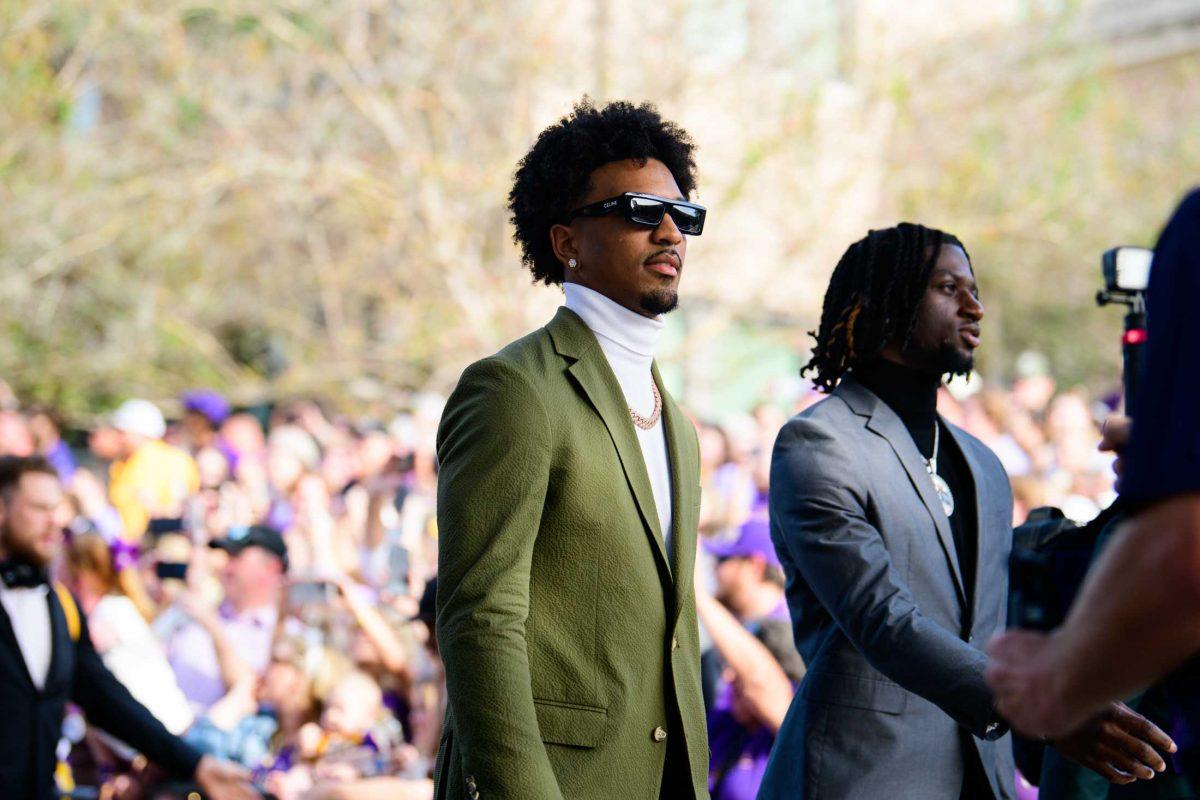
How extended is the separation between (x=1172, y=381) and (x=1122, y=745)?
4.12 feet

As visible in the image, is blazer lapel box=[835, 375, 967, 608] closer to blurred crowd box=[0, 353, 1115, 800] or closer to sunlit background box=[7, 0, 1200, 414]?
blurred crowd box=[0, 353, 1115, 800]

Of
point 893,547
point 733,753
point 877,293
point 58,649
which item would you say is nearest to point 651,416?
point 893,547

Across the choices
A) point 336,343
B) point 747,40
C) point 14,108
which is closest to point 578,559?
point 747,40

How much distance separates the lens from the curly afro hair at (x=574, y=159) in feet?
10.7

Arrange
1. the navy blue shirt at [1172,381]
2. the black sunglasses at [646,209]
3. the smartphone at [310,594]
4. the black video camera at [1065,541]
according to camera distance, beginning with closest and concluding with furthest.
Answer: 1. the navy blue shirt at [1172,381]
2. the black video camera at [1065,541]
3. the black sunglasses at [646,209]
4. the smartphone at [310,594]

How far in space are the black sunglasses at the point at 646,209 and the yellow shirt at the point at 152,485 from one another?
811 centimetres

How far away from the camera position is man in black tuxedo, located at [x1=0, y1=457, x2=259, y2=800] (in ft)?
15.8

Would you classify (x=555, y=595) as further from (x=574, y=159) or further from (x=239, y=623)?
(x=239, y=623)

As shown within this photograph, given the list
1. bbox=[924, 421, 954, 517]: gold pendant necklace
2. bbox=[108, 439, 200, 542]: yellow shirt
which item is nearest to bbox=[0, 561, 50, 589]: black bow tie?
bbox=[924, 421, 954, 517]: gold pendant necklace

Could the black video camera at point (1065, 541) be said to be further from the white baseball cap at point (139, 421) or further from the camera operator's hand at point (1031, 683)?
the white baseball cap at point (139, 421)

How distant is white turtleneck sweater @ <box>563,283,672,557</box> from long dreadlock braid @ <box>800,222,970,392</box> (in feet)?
2.10

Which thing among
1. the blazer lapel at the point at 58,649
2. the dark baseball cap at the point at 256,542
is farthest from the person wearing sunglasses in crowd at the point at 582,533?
the dark baseball cap at the point at 256,542

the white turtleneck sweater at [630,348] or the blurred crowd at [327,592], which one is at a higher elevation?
the white turtleneck sweater at [630,348]

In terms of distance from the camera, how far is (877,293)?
367 centimetres
